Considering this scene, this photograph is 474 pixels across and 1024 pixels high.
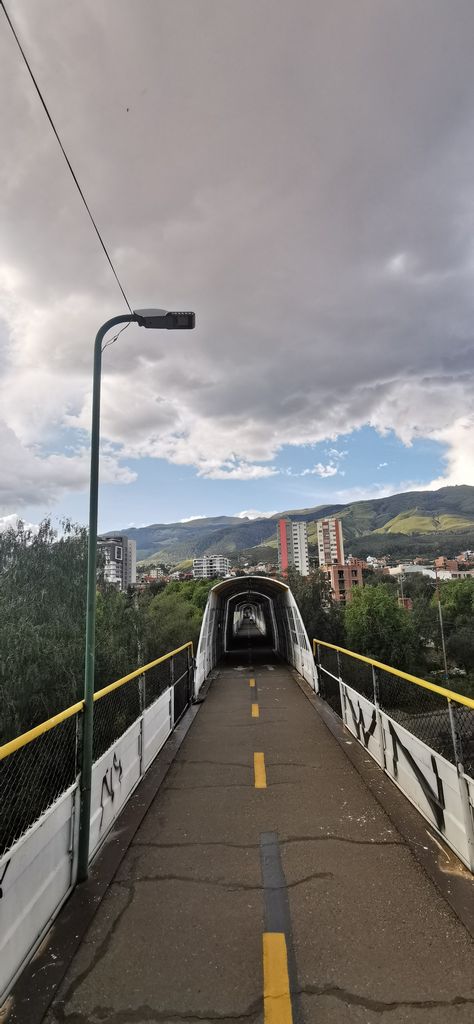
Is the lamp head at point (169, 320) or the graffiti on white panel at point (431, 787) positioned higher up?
the lamp head at point (169, 320)

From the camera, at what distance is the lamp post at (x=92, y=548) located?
4.16 m

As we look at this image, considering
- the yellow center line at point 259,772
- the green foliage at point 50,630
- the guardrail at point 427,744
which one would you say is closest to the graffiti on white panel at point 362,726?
the guardrail at point 427,744

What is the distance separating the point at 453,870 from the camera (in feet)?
13.0

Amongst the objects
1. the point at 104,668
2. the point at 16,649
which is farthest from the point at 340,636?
the point at 16,649

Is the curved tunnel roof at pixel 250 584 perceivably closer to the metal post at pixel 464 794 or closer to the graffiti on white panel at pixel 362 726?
the graffiti on white panel at pixel 362 726

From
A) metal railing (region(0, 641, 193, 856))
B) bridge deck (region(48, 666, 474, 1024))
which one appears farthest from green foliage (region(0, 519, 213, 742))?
bridge deck (region(48, 666, 474, 1024))

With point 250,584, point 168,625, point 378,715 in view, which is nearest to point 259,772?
point 378,715

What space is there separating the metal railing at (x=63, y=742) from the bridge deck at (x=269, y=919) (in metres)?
0.96

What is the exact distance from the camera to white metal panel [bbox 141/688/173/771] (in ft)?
22.0

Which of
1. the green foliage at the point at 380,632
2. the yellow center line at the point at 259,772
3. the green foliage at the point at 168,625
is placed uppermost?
the yellow center line at the point at 259,772

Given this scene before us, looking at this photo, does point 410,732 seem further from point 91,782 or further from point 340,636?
point 340,636

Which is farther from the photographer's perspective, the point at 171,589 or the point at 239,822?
the point at 171,589

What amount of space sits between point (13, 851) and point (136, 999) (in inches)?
43.9

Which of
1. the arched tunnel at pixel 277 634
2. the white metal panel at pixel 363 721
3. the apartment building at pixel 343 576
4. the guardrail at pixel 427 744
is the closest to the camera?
the guardrail at pixel 427 744
